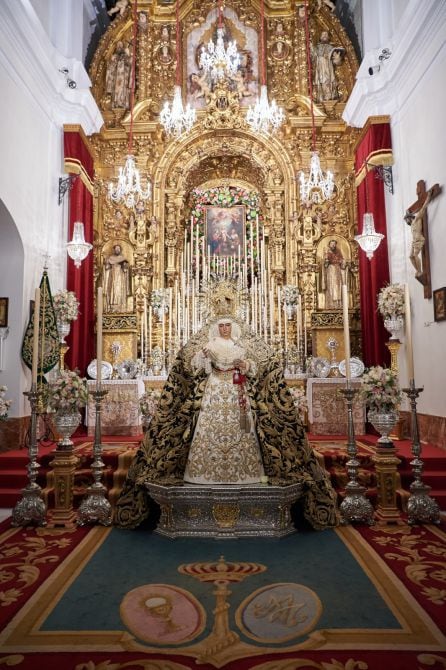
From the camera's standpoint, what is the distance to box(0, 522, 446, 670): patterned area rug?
8.09 ft

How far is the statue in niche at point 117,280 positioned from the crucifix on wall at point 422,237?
5.70m

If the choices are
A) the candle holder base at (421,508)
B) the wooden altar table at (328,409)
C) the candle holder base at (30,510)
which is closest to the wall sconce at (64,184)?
the wooden altar table at (328,409)

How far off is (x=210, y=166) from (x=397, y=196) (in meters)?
4.53

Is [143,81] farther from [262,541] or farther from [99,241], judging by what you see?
[262,541]

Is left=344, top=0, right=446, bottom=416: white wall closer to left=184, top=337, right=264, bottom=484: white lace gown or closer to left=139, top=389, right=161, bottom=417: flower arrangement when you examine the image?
left=184, top=337, right=264, bottom=484: white lace gown

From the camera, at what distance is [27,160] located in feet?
24.3

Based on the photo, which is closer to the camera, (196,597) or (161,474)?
(196,597)

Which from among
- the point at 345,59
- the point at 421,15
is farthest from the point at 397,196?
the point at 345,59

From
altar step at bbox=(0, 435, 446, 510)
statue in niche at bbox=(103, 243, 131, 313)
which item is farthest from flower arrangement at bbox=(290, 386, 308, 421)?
statue in niche at bbox=(103, 243, 131, 313)

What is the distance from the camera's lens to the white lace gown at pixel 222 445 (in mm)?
4410

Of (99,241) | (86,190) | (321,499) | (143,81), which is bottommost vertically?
(321,499)

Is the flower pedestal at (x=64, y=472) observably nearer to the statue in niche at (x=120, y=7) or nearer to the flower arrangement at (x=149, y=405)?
the flower arrangement at (x=149, y=405)

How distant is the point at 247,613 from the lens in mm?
2877

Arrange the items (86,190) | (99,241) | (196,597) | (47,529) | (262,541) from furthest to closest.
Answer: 1. (99,241)
2. (86,190)
3. (47,529)
4. (262,541)
5. (196,597)
